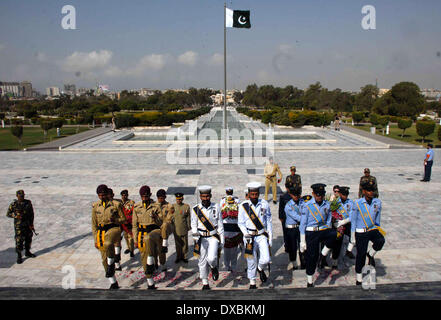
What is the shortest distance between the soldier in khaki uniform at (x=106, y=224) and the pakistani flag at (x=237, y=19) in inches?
572

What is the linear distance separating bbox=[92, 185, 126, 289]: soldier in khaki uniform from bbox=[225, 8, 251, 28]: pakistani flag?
1452cm

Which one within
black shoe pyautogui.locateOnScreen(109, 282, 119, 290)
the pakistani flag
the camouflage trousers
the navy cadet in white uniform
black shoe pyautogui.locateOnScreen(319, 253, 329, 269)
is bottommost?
black shoe pyautogui.locateOnScreen(109, 282, 119, 290)

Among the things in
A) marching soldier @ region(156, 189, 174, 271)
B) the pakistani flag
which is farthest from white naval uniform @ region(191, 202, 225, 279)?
the pakistani flag

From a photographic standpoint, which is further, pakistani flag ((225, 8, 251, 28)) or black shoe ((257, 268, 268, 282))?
pakistani flag ((225, 8, 251, 28))

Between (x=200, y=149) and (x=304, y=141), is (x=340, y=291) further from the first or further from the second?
(x=304, y=141)

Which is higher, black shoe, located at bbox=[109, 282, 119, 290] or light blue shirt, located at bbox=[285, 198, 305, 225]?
light blue shirt, located at bbox=[285, 198, 305, 225]

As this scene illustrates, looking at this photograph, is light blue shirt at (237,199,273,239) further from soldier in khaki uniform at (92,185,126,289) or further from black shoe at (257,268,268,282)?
soldier in khaki uniform at (92,185,126,289)

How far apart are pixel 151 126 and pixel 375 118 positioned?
20.4m

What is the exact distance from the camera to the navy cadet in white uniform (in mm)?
5155

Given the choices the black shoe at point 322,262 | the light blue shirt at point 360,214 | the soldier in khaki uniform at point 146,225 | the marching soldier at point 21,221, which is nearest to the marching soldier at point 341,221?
the black shoe at point 322,262

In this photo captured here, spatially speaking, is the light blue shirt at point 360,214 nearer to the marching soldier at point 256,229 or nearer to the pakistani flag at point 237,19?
the marching soldier at point 256,229

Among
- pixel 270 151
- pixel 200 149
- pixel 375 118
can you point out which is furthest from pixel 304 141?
pixel 375 118

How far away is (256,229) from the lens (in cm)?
516

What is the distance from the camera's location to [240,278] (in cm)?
548
